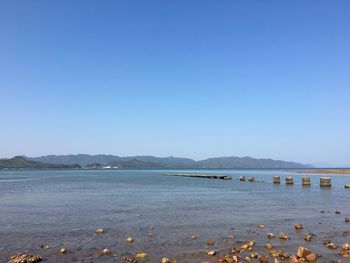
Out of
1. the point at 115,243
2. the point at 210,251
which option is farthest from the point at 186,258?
the point at 115,243

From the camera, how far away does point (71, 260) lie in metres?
15.6

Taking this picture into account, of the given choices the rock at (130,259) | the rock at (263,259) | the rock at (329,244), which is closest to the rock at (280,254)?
the rock at (263,259)

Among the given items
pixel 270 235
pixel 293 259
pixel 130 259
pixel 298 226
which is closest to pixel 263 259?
pixel 293 259

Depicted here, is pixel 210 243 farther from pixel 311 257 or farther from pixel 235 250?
pixel 311 257

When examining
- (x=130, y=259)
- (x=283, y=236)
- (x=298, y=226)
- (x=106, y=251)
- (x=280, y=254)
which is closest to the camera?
(x=130, y=259)

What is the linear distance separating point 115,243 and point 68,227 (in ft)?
21.5

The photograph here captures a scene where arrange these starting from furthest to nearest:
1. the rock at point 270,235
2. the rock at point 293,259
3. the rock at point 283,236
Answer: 1. the rock at point 270,235
2. the rock at point 283,236
3. the rock at point 293,259

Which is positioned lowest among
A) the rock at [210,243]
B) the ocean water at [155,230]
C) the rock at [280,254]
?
the ocean water at [155,230]

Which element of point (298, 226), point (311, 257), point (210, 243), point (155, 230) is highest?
Answer: point (311, 257)

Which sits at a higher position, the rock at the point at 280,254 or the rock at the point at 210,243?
the rock at the point at 280,254

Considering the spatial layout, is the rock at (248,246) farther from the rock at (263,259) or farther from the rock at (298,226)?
the rock at (298,226)

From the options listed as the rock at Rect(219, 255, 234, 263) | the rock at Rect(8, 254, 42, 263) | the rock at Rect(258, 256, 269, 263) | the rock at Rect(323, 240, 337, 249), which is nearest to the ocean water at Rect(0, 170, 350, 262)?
the rock at Rect(323, 240, 337, 249)

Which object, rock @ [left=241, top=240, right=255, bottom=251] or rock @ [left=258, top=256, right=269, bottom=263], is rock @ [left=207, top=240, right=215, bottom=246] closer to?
rock @ [left=241, top=240, right=255, bottom=251]

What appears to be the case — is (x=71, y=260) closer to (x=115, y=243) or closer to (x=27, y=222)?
(x=115, y=243)
